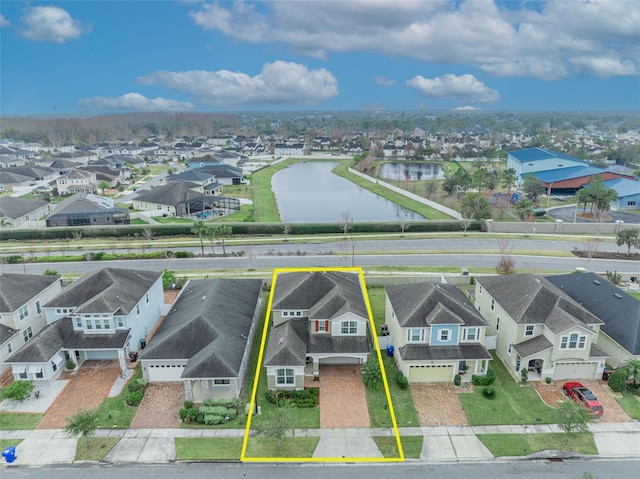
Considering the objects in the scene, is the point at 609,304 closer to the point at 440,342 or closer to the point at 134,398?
the point at 440,342

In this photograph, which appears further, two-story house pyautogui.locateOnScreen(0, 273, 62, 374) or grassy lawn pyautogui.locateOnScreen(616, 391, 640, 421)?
two-story house pyautogui.locateOnScreen(0, 273, 62, 374)

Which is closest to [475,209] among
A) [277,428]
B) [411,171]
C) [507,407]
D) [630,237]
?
[630,237]

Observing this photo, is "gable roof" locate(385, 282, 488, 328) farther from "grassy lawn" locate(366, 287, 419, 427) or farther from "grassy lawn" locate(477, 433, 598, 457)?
"grassy lawn" locate(477, 433, 598, 457)

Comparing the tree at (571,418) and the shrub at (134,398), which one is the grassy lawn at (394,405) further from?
the shrub at (134,398)

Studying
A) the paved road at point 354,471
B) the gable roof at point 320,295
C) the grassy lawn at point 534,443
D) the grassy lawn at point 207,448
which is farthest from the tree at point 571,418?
the grassy lawn at point 207,448

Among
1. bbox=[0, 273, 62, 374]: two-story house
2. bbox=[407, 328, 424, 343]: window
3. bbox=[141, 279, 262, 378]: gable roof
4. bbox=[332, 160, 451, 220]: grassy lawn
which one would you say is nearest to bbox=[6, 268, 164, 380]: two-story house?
bbox=[0, 273, 62, 374]: two-story house

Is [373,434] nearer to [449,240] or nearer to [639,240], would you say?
[449,240]

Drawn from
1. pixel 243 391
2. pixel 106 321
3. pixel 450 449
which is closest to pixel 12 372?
pixel 106 321
